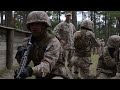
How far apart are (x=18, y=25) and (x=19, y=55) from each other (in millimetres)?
20506

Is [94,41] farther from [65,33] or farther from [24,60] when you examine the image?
[24,60]

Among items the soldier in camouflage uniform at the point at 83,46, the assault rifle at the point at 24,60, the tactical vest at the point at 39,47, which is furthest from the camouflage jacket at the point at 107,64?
the assault rifle at the point at 24,60

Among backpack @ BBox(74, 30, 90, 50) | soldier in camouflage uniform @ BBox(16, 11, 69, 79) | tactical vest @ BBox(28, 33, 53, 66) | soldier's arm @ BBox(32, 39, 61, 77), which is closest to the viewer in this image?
soldier's arm @ BBox(32, 39, 61, 77)

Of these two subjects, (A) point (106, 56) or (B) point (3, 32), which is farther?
(B) point (3, 32)

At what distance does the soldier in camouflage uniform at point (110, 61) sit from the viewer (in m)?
5.10

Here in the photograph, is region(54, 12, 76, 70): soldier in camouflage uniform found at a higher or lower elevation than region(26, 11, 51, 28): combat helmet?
lower

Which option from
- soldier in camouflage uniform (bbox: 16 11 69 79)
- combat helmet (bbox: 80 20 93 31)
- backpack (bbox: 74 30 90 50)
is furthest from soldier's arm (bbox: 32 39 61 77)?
combat helmet (bbox: 80 20 93 31)

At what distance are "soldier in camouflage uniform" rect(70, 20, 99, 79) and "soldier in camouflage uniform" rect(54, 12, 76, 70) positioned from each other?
1.27 metres

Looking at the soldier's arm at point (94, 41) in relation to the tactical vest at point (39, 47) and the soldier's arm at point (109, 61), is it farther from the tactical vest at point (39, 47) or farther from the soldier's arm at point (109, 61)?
the tactical vest at point (39, 47)

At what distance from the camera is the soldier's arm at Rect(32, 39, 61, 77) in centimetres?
308

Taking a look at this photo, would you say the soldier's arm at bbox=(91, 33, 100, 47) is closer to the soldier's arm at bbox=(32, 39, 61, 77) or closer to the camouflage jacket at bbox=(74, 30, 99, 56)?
the camouflage jacket at bbox=(74, 30, 99, 56)
